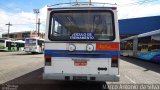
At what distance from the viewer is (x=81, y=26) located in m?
10.5

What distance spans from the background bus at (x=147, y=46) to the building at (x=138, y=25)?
27318 mm

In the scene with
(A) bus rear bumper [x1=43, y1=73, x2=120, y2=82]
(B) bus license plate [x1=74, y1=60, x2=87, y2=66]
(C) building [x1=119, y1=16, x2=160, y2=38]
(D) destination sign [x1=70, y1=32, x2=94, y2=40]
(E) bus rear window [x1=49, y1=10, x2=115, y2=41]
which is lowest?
(A) bus rear bumper [x1=43, y1=73, x2=120, y2=82]

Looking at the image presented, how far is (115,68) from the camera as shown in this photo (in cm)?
1013

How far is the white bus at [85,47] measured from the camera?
33.4 feet

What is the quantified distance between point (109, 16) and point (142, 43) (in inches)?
882

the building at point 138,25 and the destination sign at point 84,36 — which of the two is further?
the building at point 138,25

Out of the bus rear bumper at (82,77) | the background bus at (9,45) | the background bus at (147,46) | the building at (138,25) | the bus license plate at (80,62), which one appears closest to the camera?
the bus rear bumper at (82,77)

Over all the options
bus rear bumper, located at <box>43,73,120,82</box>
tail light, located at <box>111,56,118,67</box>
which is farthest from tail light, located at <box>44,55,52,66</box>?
tail light, located at <box>111,56,118,67</box>

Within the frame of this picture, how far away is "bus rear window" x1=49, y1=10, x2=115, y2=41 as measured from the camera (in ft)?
33.9

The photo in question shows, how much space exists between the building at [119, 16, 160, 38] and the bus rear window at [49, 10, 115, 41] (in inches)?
2245

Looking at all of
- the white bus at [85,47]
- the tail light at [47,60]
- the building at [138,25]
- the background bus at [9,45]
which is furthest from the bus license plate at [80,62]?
the building at [138,25]

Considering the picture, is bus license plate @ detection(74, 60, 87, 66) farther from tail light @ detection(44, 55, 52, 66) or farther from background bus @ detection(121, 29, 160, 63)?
background bus @ detection(121, 29, 160, 63)

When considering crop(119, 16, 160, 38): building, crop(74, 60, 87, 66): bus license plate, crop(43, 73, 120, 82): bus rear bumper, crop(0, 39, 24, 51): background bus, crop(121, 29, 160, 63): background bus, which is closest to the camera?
crop(43, 73, 120, 82): bus rear bumper

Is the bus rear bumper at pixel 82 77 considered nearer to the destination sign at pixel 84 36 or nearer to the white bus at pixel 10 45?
the destination sign at pixel 84 36
